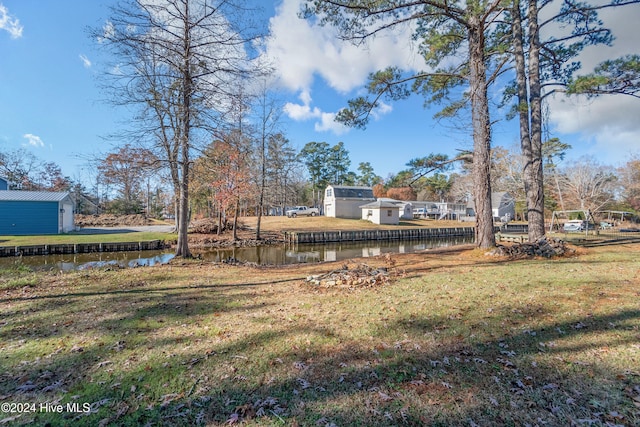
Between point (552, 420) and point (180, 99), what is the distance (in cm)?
1095

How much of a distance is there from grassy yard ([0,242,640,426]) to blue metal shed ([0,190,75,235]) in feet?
69.2

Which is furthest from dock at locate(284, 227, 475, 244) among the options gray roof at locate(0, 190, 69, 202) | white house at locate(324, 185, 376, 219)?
gray roof at locate(0, 190, 69, 202)

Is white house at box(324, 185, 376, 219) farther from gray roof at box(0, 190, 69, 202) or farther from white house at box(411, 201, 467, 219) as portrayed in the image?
gray roof at box(0, 190, 69, 202)

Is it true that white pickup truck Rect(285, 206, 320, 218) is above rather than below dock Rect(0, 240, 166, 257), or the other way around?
above

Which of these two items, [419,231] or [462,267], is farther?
[419,231]

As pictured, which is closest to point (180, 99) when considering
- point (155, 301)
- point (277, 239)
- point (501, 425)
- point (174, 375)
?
point (155, 301)

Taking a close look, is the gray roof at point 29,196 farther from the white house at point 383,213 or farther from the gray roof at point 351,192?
the white house at point 383,213

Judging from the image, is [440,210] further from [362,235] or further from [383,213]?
[362,235]

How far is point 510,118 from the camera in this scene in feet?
38.1

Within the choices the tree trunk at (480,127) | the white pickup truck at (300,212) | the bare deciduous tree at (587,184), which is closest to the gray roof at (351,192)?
the white pickup truck at (300,212)

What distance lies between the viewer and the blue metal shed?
20.0 meters

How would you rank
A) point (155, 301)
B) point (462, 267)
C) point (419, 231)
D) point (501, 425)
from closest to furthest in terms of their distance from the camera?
point (501, 425) → point (155, 301) → point (462, 267) → point (419, 231)

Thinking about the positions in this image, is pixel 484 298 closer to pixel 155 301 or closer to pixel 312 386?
pixel 312 386

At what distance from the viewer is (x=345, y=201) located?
38.9 metres
